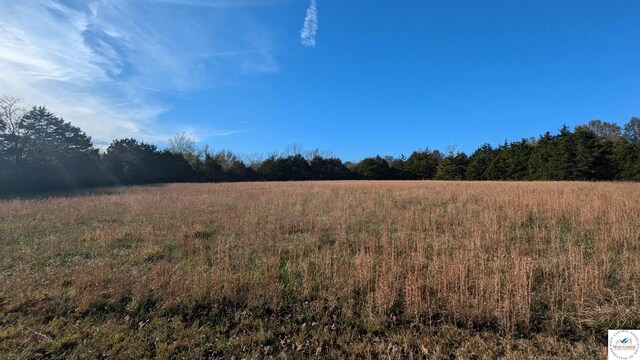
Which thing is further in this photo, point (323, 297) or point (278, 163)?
point (278, 163)

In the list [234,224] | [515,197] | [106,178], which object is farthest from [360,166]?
[234,224]

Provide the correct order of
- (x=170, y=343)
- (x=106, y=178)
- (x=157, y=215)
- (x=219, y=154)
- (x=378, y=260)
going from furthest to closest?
(x=219, y=154) < (x=106, y=178) < (x=157, y=215) < (x=378, y=260) < (x=170, y=343)

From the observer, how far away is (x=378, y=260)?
18.6ft

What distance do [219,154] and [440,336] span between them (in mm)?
69745

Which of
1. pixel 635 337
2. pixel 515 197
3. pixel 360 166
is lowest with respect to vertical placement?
pixel 635 337

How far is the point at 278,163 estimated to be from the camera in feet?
196

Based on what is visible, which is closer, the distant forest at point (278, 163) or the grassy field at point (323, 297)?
the grassy field at point (323, 297)

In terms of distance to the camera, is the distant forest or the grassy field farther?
the distant forest

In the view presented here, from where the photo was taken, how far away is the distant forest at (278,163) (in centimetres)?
3253

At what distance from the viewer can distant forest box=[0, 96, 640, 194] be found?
32531mm

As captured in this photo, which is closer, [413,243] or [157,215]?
[413,243]

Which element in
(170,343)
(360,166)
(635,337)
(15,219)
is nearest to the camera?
(635,337)

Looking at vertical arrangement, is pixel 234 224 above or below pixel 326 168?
below

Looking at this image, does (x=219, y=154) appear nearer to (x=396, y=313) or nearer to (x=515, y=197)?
(x=515, y=197)
